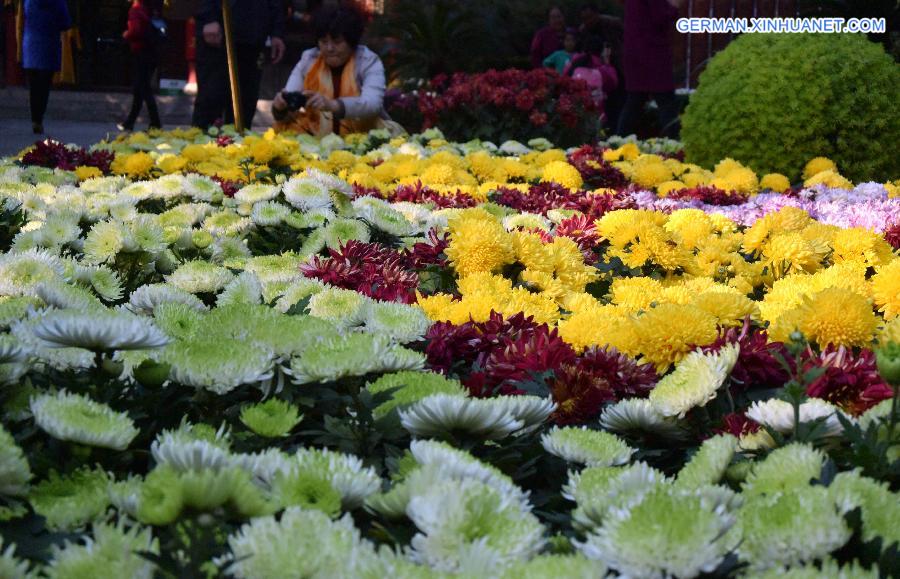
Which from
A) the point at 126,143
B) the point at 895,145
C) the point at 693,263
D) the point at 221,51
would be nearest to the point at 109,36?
the point at 221,51

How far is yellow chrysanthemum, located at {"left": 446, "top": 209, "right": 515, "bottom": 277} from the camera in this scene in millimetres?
2309

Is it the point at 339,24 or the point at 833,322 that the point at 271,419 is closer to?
the point at 833,322

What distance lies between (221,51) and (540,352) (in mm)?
6121

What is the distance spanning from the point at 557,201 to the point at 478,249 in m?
1.66

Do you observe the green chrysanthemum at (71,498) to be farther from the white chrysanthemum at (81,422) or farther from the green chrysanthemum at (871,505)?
the green chrysanthemum at (871,505)

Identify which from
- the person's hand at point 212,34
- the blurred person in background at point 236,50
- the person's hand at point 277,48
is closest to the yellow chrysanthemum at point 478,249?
the blurred person in background at point 236,50

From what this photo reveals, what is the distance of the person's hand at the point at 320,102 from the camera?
6719 mm

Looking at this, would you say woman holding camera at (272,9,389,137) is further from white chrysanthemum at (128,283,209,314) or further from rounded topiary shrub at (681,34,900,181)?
white chrysanthemum at (128,283,209,314)

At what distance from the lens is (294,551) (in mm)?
822

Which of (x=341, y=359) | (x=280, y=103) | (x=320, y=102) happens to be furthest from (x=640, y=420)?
(x=280, y=103)

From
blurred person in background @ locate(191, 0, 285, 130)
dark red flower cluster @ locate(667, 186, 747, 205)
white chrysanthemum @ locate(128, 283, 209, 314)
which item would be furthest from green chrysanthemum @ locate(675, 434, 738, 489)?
blurred person in background @ locate(191, 0, 285, 130)

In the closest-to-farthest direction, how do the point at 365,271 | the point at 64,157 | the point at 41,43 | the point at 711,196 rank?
1. the point at 365,271
2. the point at 711,196
3. the point at 64,157
4. the point at 41,43

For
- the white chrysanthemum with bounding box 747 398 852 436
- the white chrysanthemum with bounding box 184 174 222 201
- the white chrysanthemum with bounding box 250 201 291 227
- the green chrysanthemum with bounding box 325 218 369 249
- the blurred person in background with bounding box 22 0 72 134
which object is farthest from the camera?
the blurred person in background with bounding box 22 0 72 134

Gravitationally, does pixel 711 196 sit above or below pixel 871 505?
below
